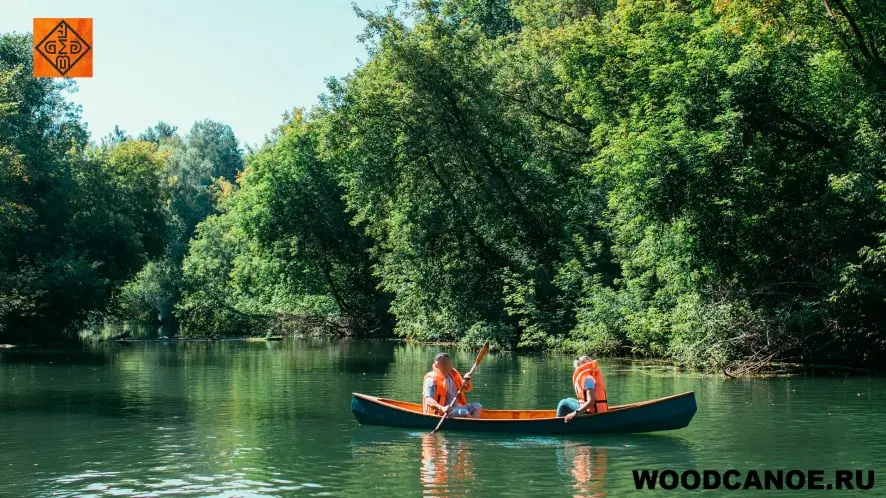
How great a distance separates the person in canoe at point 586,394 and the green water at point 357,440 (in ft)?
1.75

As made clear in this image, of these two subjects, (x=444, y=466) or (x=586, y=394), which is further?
(x=586, y=394)

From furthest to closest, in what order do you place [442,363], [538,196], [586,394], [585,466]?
[538,196], [442,363], [586,394], [585,466]

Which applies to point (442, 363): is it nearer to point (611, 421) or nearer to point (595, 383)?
point (595, 383)

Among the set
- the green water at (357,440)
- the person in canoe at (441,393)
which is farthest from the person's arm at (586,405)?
the person in canoe at (441,393)

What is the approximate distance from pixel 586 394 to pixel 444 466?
3539 millimetres

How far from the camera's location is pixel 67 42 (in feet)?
107

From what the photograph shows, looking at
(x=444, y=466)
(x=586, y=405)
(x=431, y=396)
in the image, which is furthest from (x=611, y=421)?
(x=444, y=466)

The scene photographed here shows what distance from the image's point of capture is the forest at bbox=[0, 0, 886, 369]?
88.3 feet

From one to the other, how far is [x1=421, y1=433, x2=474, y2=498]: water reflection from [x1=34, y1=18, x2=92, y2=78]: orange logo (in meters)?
18.5

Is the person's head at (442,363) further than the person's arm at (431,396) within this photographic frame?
Yes

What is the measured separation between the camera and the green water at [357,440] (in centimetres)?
1360

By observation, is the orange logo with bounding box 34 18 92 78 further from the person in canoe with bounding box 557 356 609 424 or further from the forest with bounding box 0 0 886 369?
the person in canoe with bounding box 557 356 609 424

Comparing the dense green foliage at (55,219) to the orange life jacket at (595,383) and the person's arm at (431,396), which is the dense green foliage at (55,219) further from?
the orange life jacket at (595,383)

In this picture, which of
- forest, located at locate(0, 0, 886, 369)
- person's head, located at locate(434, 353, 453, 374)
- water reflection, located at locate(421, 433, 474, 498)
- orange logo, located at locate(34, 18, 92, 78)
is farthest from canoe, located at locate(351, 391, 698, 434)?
orange logo, located at locate(34, 18, 92, 78)
